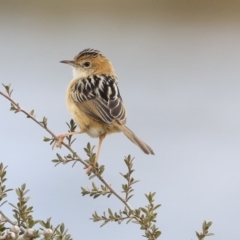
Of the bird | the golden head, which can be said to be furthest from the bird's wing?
the golden head

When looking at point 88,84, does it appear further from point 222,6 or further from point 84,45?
point 222,6

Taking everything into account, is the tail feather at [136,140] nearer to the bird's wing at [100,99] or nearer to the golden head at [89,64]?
the bird's wing at [100,99]

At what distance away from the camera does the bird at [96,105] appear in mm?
3938

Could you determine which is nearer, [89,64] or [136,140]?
[136,140]

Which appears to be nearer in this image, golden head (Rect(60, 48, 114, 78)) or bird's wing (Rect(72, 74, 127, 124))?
bird's wing (Rect(72, 74, 127, 124))

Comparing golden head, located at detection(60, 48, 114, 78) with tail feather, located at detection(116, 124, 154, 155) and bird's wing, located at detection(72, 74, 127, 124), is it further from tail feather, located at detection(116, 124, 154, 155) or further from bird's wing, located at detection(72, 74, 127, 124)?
tail feather, located at detection(116, 124, 154, 155)

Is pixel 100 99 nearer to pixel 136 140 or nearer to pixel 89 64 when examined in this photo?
pixel 136 140

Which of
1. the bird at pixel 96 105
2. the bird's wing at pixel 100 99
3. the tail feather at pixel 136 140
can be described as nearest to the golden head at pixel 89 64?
the bird at pixel 96 105

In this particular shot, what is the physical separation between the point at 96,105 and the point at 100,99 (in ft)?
0.31

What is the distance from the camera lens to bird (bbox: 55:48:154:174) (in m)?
3.94

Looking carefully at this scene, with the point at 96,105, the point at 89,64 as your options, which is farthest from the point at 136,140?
the point at 89,64

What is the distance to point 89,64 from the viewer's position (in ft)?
15.9

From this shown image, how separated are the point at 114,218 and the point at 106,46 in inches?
216

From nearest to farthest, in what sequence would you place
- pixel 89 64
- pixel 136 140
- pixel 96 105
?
pixel 136 140
pixel 96 105
pixel 89 64
